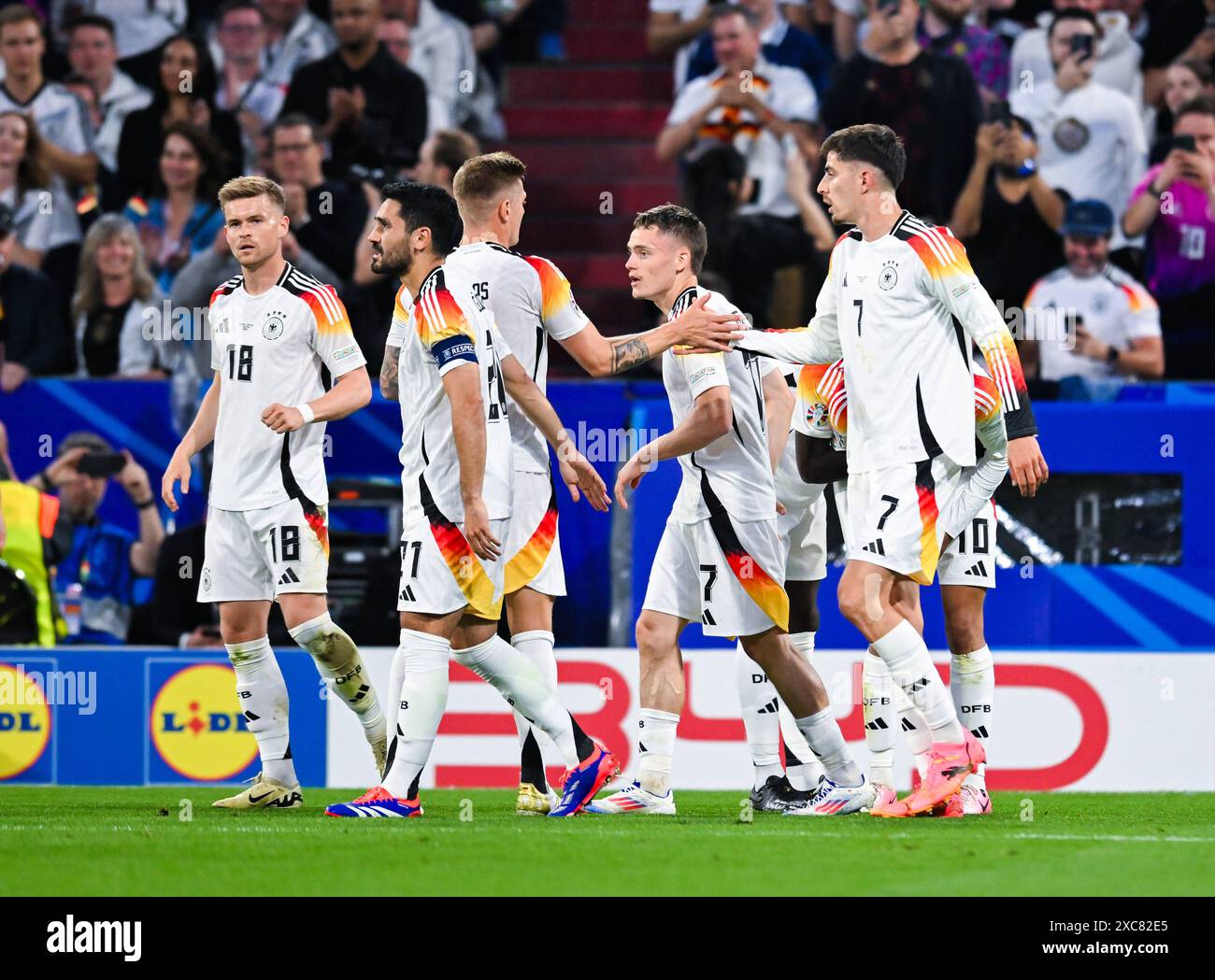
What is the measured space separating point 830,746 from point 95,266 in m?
6.65

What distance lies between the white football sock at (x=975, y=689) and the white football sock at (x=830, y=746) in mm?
447

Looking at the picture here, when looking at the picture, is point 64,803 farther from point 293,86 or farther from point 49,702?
point 293,86

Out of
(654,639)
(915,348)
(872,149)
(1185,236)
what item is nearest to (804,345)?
(915,348)

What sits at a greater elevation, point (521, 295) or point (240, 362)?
point (521, 295)

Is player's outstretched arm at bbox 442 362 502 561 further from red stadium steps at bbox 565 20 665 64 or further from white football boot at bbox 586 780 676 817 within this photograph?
red stadium steps at bbox 565 20 665 64

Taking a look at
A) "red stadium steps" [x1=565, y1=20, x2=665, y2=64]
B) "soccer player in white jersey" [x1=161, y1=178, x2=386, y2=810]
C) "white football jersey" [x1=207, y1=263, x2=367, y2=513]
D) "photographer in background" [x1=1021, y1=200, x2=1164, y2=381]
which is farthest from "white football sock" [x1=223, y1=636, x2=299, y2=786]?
"red stadium steps" [x1=565, y1=20, x2=665, y2=64]

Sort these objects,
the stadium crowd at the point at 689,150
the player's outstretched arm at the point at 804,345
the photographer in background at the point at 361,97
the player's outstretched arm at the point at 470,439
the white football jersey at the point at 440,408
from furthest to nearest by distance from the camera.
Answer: the photographer in background at the point at 361,97, the stadium crowd at the point at 689,150, the player's outstretched arm at the point at 804,345, the white football jersey at the point at 440,408, the player's outstretched arm at the point at 470,439

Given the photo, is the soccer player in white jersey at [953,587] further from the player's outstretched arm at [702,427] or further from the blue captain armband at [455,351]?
the blue captain armband at [455,351]

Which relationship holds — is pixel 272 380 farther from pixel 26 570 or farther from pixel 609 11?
pixel 609 11

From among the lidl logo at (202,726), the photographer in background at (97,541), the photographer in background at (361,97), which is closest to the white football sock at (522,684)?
the lidl logo at (202,726)

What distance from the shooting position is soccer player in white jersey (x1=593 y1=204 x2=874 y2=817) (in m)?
6.48

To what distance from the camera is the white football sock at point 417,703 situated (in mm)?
6070

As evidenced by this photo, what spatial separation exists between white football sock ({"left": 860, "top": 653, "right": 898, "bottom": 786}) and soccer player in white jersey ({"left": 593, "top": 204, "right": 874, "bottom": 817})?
9 cm

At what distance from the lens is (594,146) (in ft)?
42.9
